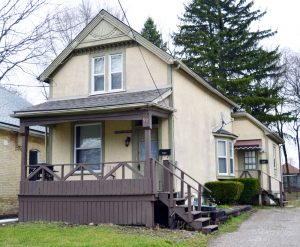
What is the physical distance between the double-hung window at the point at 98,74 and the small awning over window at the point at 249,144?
28.6 ft

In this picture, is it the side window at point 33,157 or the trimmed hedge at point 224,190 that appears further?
the side window at point 33,157

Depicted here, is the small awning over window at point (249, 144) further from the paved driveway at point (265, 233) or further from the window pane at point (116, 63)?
the window pane at point (116, 63)

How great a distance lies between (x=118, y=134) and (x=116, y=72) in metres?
2.42

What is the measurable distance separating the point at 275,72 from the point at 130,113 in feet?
81.4

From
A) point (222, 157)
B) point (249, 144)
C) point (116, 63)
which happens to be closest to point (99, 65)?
point (116, 63)

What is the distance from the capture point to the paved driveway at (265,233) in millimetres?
10930

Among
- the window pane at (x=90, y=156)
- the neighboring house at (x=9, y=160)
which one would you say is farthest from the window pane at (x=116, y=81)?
the neighboring house at (x=9, y=160)

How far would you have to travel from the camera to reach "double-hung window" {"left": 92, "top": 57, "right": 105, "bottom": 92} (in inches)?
652

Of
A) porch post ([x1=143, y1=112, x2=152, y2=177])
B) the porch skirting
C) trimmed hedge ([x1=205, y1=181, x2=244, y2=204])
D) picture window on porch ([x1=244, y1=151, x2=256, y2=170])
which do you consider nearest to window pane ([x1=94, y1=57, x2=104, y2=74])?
porch post ([x1=143, y1=112, x2=152, y2=177])

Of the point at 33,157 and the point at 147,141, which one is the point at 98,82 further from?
the point at 33,157

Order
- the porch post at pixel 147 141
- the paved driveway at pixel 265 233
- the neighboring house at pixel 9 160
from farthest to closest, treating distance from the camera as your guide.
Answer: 1. the neighboring house at pixel 9 160
2. the porch post at pixel 147 141
3. the paved driveway at pixel 265 233

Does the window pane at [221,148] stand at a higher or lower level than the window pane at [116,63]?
lower

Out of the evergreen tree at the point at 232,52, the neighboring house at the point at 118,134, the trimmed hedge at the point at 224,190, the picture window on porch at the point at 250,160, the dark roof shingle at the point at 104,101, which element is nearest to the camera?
the neighboring house at the point at 118,134

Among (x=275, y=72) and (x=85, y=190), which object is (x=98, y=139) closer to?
(x=85, y=190)
